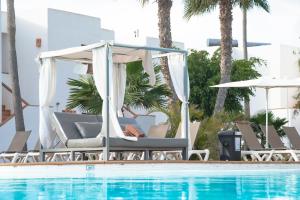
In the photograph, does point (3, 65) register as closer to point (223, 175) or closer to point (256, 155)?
point (256, 155)

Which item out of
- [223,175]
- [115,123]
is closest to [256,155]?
[223,175]

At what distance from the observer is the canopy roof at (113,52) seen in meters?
13.9

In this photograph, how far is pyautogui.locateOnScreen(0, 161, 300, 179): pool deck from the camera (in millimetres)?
12711

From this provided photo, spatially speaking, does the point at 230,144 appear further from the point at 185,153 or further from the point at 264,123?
the point at 264,123

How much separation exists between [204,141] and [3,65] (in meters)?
10.7

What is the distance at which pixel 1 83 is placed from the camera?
2356 centimetres

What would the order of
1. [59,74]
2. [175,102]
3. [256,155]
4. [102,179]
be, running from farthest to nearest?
[59,74] < [175,102] < [256,155] < [102,179]

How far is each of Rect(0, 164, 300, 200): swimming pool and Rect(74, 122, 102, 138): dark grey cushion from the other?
1.45 meters

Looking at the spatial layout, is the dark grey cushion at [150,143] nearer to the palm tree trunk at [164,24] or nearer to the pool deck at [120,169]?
the pool deck at [120,169]

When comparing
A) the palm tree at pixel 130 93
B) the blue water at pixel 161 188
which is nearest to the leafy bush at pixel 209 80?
the palm tree at pixel 130 93

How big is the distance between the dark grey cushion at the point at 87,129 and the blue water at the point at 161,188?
2048mm

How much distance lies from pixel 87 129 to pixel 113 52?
1.92 meters

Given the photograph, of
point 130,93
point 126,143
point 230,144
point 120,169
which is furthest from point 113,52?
point 130,93

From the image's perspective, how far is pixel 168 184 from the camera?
10898mm
